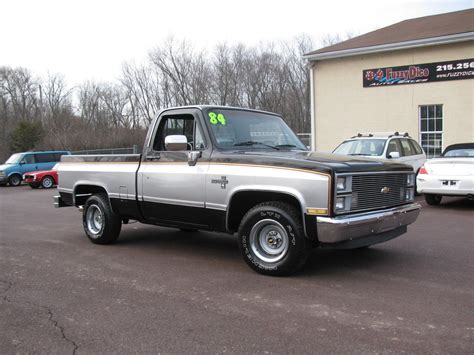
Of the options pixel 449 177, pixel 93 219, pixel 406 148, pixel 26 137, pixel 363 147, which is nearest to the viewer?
pixel 93 219

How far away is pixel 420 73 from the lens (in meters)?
17.6

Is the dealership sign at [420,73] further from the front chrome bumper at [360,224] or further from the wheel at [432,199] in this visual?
the front chrome bumper at [360,224]

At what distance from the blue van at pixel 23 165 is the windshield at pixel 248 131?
18.9 metres

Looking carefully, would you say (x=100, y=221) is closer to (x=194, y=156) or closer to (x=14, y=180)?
(x=194, y=156)

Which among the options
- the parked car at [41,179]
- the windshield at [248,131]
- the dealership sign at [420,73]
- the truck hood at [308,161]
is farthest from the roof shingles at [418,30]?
the truck hood at [308,161]

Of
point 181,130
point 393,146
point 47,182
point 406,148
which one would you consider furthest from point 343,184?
point 47,182

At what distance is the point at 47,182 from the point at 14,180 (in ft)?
9.42

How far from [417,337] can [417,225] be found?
17.7ft

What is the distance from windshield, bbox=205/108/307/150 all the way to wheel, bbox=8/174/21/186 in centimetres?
2037

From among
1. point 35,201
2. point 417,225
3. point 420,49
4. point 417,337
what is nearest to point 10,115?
point 35,201

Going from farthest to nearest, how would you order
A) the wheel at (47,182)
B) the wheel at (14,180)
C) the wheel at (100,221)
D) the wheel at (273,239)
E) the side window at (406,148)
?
the wheel at (14,180) → the wheel at (47,182) → the side window at (406,148) → the wheel at (100,221) → the wheel at (273,239)

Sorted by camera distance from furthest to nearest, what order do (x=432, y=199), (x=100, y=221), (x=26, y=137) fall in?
1. (x=26, y=137)
2. (x=432, y=199)
3. (x=100, y=221)

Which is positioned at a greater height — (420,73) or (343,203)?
(420,73)

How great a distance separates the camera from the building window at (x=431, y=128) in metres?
17.6
